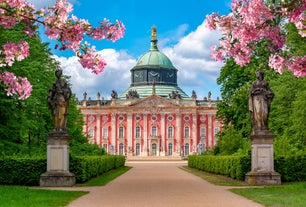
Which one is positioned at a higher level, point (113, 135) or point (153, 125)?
point (153, 125)

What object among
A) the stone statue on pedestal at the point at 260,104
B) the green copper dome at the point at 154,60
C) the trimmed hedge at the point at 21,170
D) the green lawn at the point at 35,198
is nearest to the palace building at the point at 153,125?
the green copper dome at the point at 154,60

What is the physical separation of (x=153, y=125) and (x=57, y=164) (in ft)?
244

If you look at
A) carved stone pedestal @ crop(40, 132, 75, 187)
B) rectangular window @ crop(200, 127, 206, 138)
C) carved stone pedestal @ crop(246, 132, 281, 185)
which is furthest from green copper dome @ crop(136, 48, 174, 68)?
carved stone pedestal @ crop(40, 132, 75, 187)

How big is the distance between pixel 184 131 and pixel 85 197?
3101 inches

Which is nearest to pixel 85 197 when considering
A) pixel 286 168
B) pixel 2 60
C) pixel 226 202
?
pixel 226 202

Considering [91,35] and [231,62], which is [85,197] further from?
[231,62]

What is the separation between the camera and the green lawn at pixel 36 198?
451 inches

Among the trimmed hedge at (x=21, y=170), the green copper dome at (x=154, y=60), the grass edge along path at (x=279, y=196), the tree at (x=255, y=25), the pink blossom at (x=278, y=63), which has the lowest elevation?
the grass edge along path at (x=279, y=196)

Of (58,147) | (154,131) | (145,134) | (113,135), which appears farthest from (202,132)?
(58,147)

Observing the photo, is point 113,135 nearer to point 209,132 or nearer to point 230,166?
point 209,132

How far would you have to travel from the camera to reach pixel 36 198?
497 inches

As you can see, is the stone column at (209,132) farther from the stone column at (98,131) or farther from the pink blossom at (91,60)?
the pink blossom at (91,60)

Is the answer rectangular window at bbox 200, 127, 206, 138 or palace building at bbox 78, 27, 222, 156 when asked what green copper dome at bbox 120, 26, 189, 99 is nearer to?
palace building at bbox 78, 27, 222, 156

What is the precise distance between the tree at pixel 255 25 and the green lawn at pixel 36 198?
5.05 m
